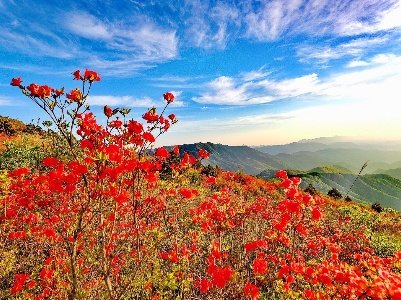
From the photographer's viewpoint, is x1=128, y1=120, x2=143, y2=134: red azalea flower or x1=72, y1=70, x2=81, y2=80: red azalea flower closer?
x1=72, y1=70, x2=81, y2=80: red azalea flower

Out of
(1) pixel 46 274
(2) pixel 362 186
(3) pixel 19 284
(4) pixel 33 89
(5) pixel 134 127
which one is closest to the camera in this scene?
(4) pixel 33 89

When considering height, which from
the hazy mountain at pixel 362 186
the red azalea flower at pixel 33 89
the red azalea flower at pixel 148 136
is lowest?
the hazy mountain at pixel 362 186

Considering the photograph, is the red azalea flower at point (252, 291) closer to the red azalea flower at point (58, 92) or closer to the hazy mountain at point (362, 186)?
the red azalea flower at point (58, 92)

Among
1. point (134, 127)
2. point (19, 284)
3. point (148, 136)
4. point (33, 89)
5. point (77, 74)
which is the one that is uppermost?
point (77, 74)

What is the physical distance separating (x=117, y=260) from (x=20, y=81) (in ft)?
17.6

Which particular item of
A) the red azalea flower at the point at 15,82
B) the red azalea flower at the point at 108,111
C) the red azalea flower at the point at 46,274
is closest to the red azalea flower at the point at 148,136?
the red azalea flower at the point at 108,111

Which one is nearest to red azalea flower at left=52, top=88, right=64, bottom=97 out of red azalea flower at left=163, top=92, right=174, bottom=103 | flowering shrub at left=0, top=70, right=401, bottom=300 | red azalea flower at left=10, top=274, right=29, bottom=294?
flowering shrub at left=0, top=70, right=401, bottom=300

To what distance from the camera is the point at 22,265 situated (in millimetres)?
7062

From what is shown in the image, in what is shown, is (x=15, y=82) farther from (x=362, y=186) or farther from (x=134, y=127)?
(x=362, y=186)

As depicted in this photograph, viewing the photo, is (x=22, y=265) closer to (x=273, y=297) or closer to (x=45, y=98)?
(x=45, y=98)

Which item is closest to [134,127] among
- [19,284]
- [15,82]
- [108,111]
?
[108,111]

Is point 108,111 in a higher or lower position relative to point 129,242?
higher

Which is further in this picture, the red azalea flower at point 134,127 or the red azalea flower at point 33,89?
the red azalea flower at point 134,127

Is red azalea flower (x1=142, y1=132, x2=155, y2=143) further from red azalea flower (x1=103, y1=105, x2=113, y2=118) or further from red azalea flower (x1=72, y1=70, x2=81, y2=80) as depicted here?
red azalea flower (x1=72, y1=70, x2=81, y2=80)
